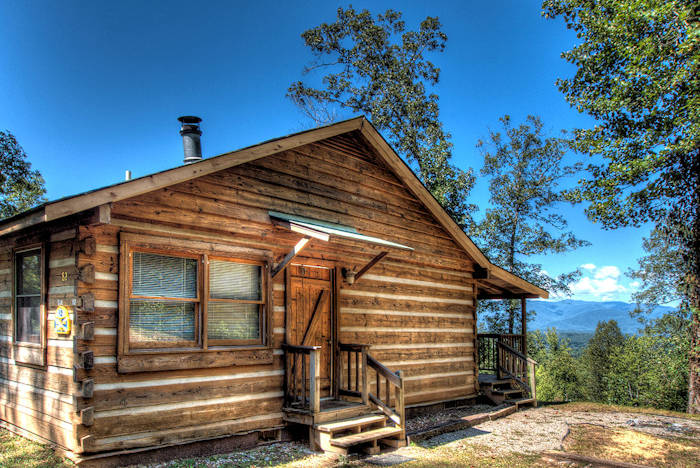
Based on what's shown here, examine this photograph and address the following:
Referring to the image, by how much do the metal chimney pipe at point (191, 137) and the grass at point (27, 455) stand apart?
5434 mm

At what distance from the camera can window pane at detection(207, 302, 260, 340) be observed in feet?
26.5

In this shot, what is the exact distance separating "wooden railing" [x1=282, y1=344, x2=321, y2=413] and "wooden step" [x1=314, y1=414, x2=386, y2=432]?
0.29 metres

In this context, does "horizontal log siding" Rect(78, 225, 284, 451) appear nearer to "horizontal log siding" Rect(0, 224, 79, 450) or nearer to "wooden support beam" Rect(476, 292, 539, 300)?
"horizontal log siding" Rect(0, 224, 79, 450)

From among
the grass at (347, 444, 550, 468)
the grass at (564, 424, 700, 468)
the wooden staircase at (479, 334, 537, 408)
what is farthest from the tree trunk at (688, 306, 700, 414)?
the grass at (347, 444, 550, 468)

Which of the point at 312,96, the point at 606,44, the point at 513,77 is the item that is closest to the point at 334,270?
the point at 606,44

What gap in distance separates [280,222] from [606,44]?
622 inches

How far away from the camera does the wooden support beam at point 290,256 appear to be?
843 cm

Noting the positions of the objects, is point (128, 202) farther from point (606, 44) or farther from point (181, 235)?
point (606, 44)

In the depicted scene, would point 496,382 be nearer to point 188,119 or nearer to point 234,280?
point 234,280

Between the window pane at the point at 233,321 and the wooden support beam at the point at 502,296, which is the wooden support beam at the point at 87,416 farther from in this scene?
the wooden support beam at the point at 502,296

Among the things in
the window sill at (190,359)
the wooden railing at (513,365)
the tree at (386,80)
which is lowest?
the wooden railing at (513,365)

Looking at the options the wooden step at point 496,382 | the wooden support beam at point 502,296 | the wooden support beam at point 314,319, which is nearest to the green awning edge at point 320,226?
the wooden support beam at point 314,319

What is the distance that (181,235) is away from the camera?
776 cm

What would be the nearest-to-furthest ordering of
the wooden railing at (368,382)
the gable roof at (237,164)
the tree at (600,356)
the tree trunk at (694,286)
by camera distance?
the gable roof at (237,164) → the wooden railing at (368,382) → the tree trunk at (694,286) → the tree at (600,356)
